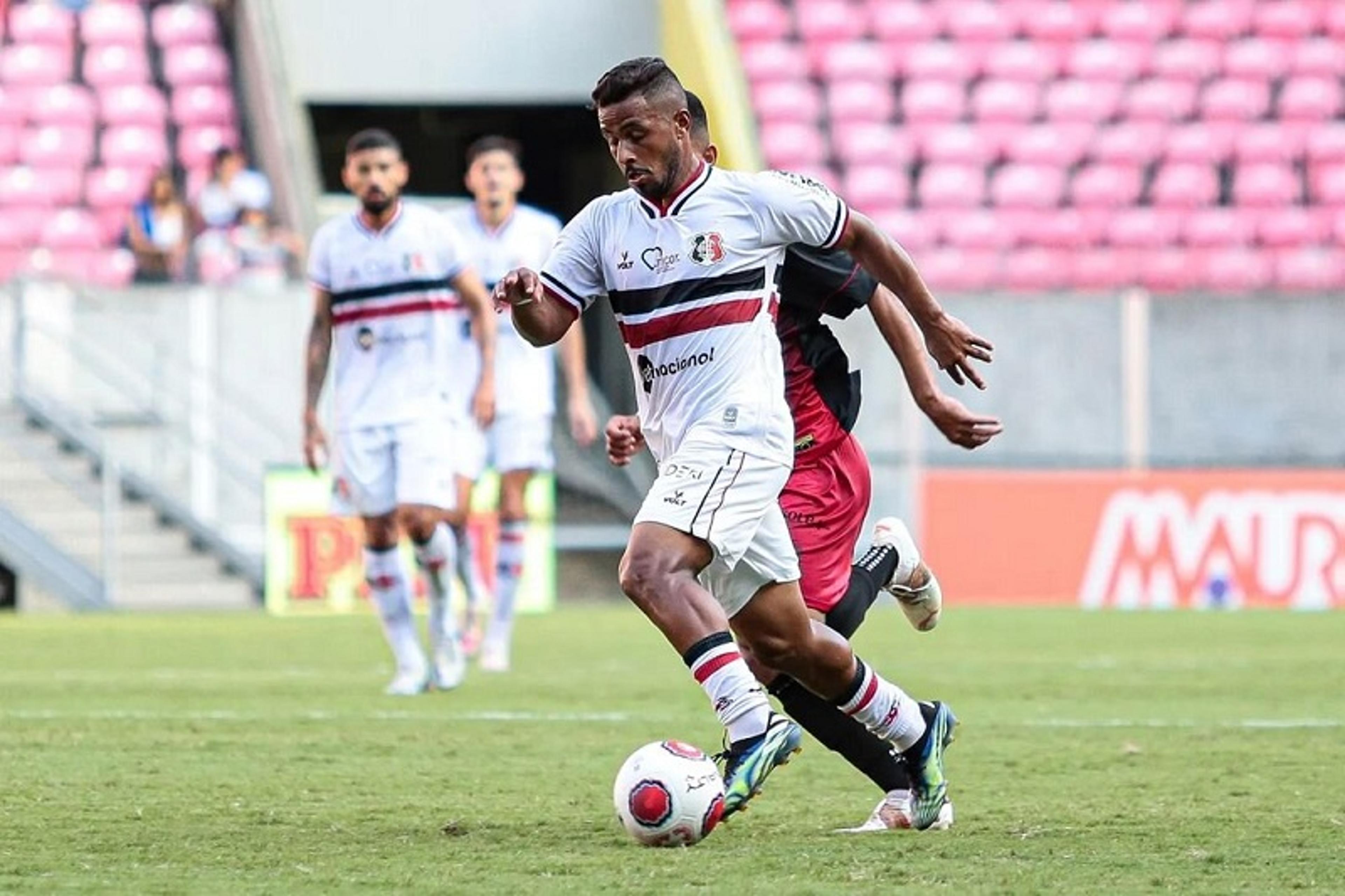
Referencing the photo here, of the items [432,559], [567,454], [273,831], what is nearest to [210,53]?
[567,454]

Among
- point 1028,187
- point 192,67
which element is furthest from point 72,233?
point 1028,187

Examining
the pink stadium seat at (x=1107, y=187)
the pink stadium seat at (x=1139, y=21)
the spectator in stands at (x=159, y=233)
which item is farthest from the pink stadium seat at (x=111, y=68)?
the pink stadium seat at (x=1139, y=21)

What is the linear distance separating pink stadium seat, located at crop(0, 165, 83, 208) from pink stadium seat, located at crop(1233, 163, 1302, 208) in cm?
938

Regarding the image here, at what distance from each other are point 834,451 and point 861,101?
15347 millimetres

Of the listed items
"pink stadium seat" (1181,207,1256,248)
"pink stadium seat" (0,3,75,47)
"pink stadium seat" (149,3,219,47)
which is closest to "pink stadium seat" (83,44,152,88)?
"pink stadium seat" (0,3,75,47)

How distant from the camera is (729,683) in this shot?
212 inches

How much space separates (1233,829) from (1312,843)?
0.33 meters

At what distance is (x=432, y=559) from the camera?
1036 cm

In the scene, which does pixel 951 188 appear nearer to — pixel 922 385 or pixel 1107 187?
pixel 1107 187

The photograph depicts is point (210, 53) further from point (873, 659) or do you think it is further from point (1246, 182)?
point (873, 659)

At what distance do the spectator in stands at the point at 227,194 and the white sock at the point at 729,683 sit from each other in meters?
14.1

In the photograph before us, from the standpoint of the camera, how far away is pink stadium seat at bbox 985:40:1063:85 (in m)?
21.5

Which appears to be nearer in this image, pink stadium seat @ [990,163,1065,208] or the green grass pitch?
the green grass pitch

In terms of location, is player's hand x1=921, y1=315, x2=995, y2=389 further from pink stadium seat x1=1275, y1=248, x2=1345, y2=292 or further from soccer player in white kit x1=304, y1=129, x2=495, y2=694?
pink stadium seat x1=1275, y1=248, x2=1345, y2=292
